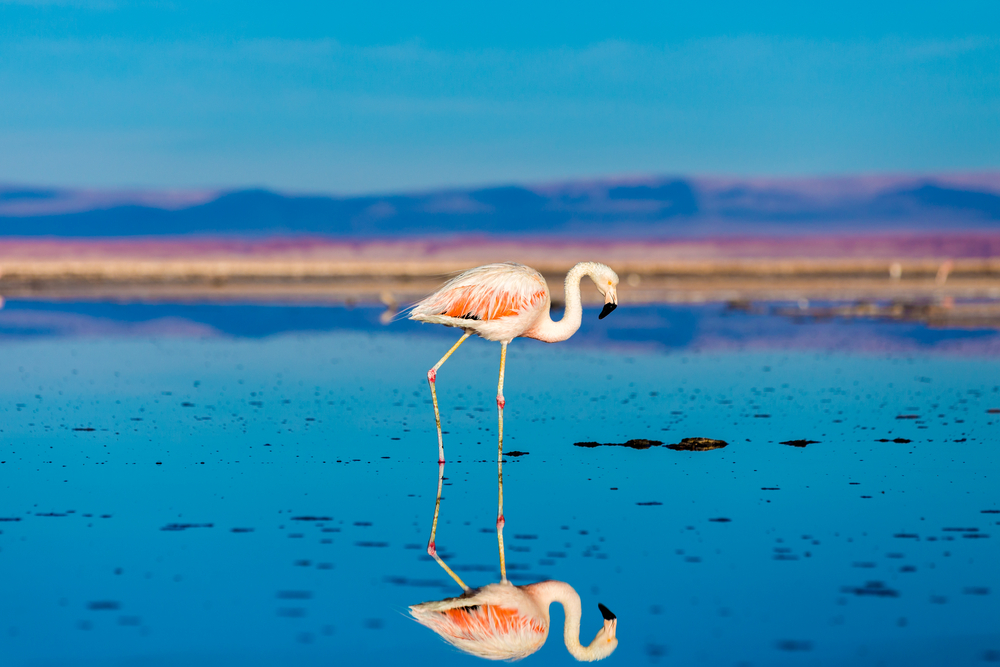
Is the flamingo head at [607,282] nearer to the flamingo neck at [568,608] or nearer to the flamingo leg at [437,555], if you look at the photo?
the flamingo leg at [437,555]

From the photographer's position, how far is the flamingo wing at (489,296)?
9.08 meters

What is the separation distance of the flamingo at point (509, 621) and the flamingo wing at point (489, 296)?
401 cm

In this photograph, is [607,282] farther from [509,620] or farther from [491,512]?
[509,620]

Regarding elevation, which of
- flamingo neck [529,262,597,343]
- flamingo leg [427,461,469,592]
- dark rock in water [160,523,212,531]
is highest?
flamingo neck [529,262,597,343]

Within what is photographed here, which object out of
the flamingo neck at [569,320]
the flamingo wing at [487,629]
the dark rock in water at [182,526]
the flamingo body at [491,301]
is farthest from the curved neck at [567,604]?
the flamingo neck at [569,320]

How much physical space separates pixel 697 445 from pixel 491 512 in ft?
8.91

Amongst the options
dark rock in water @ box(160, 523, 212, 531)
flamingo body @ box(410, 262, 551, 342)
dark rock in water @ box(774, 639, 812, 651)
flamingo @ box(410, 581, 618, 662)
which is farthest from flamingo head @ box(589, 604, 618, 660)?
flamingo body @ box(410, 262, 551, 342)

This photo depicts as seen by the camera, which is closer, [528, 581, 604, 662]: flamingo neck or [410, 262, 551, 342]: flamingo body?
[528, 581, 604, 662]: flamingo neck

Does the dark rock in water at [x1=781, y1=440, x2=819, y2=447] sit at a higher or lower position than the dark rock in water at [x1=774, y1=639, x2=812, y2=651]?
higher

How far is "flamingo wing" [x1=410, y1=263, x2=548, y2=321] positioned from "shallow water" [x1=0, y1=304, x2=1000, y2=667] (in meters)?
1.15

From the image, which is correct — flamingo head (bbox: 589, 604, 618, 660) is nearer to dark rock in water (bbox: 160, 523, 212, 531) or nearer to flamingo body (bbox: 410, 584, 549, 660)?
flamingo body (bbox: 410, 584, 549, 660)

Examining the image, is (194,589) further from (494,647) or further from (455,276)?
(455,276)

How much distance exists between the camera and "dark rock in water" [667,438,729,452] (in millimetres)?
8852

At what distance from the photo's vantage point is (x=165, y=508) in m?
6.84
